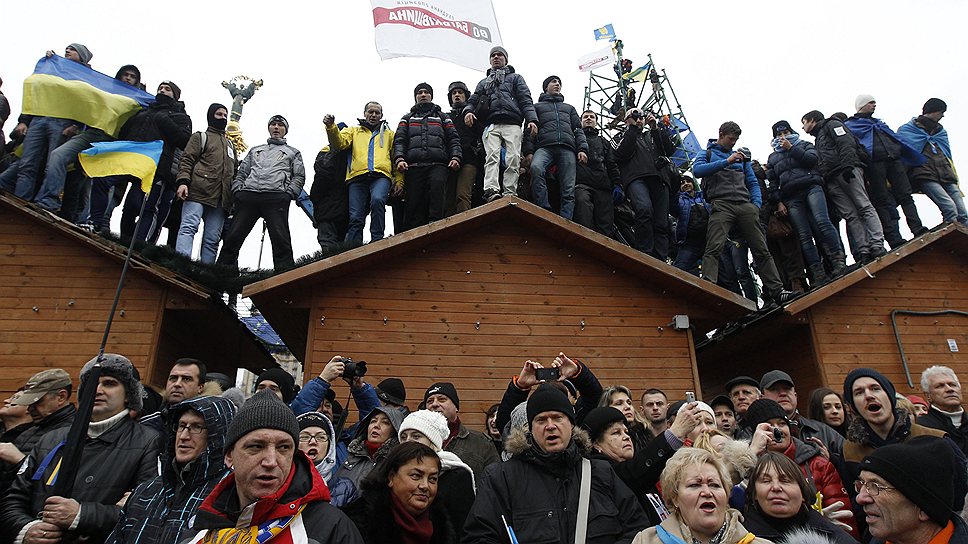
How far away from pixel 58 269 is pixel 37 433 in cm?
503

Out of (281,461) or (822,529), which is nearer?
(281,461)

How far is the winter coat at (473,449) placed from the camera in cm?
468

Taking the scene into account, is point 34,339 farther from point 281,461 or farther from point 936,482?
point 936,482

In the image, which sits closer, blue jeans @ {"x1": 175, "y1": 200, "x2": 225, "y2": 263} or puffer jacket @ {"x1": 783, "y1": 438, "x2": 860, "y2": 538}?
puffer jacket @ {"x1": 783, "y1": 438, "x2": 860, "y2": 538}

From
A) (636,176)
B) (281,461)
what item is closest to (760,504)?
(281,461)

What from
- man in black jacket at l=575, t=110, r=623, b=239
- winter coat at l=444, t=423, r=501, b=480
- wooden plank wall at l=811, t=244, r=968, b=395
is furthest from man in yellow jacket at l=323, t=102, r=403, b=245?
wooden plank wall at l=811, t=244, r=968, b=395

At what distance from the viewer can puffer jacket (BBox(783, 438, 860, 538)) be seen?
160 inches

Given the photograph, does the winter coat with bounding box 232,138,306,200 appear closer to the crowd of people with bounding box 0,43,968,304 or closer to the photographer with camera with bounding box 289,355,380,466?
the crowd of people with bounding box 0,43,968,304

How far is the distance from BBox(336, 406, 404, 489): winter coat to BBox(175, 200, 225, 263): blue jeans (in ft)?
15.7

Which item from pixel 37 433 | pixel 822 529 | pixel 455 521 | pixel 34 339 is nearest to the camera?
pixel 822 529

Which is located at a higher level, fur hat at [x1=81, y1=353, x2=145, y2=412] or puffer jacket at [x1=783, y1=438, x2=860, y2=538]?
fur hat at [x1=81, y1=353, x2=145, y2=412]

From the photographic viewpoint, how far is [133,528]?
2.93 metres

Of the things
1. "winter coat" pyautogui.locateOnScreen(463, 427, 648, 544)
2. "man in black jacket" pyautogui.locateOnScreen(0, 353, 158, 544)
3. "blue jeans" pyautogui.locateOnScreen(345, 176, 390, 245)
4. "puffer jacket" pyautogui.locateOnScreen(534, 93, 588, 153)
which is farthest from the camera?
"puffer jacket" pyautogui.locateOnScreen(534, 93, 588, 153)

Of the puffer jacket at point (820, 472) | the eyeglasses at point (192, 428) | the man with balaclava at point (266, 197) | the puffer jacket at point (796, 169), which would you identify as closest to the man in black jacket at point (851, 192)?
the puffer jacket at point (796, 169)
